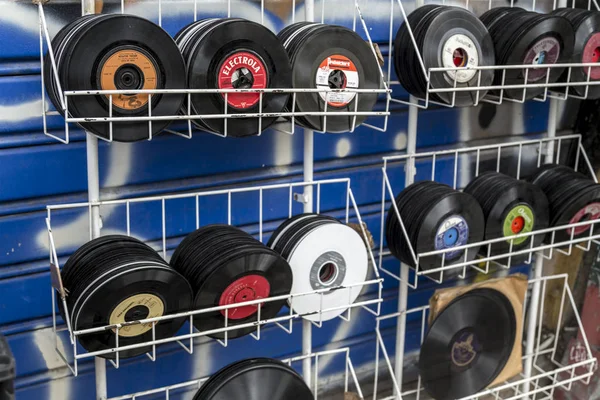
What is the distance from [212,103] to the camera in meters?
2.12

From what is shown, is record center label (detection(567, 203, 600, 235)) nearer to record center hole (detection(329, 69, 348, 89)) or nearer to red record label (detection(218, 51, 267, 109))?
record center hole (detection(329, 69, 348, 89))

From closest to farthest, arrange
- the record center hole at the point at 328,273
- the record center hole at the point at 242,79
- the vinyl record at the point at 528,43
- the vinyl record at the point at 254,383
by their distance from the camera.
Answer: the record center hole at the point at 242,79
the vinyl record at the point at 254,383
the record center hole at the point at 328,273
the vinyl record at the point at 528,43

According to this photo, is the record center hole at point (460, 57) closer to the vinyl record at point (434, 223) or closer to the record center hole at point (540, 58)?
the record center hole at point (540, 58)

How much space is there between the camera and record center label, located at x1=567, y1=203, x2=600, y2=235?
2.99 metres

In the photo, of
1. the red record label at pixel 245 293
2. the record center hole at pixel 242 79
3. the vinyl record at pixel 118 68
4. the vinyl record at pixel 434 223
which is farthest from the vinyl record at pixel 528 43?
the vinyl record at pixel 118 68

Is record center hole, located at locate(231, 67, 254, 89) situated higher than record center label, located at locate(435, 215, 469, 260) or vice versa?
record center hole, located at locate(231, 67, 254, 89)

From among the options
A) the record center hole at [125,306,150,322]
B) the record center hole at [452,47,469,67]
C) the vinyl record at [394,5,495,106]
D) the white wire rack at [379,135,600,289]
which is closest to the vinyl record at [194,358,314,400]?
the record center hole at [125,306,150,322]

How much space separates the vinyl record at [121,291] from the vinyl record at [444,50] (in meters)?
1.02

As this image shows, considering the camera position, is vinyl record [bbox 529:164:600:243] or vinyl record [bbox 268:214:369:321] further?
vinyl record [bbox 529:164:600:243]

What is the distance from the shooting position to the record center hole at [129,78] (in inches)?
76.7

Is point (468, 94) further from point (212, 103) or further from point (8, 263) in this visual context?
point (8, 263)

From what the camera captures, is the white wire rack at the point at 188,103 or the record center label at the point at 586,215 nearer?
the white wire rack at the point at 188,103

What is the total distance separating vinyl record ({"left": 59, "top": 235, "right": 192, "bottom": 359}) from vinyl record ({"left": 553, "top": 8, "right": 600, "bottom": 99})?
1.64 metres

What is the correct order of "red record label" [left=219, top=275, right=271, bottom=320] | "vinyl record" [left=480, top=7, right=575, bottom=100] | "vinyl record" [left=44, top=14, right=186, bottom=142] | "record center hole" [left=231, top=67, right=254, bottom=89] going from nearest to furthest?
"vinyl record" [left=44, top=14, right=186, bottom=142] < "record center hole" [left=231, top=67, right=254, bottom=89] < "red record label" [left=219, top=275, right=271, bottom=320] < "vinyl record" [left=480, top=7, right=575, bottom=100]
